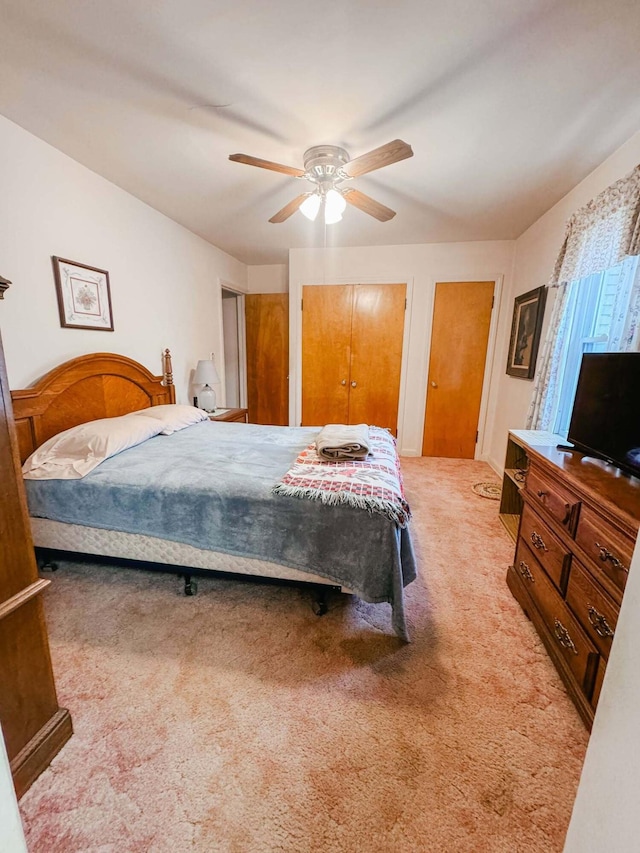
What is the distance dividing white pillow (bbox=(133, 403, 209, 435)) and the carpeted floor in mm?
1119

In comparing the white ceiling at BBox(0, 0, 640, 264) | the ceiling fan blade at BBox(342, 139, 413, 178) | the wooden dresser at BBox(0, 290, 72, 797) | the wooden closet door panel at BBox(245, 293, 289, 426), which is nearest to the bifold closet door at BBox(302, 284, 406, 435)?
the wooden closet door panel at BBox(245, 293, 289, 426)

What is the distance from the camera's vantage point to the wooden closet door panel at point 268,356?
4.70 metres

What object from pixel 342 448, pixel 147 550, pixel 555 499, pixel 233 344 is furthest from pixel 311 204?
pixel 233 344

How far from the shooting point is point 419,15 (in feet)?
4.01

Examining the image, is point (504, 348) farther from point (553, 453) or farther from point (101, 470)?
point (101, 470)

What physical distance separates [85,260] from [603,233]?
3.27 m

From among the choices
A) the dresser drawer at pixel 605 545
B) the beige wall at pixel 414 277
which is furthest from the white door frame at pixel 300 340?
the dresser drawer at pixel 605 545

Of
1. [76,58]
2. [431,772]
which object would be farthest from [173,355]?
[431,772]

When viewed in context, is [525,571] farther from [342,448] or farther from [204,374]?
[204,374]

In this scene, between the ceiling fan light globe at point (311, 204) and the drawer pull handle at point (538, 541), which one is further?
the ceiling fan light globe at point (311, 204)

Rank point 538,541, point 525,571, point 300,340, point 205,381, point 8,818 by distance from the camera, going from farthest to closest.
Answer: point 300,340, point 205,381, point 525,571, point 538,541, point 8,818

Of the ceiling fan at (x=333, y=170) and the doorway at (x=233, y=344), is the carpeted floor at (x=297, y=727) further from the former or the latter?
the doorway at (x=233, y=344)

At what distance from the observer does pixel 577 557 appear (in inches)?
52.6

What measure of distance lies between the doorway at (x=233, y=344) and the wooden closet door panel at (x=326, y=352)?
1.08m
